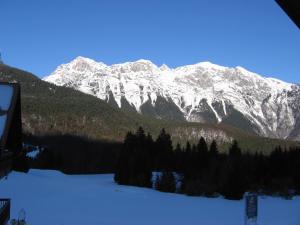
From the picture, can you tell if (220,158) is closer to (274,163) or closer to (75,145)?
(274,163)

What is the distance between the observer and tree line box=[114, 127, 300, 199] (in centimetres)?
5866

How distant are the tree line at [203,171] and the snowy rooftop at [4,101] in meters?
51.6

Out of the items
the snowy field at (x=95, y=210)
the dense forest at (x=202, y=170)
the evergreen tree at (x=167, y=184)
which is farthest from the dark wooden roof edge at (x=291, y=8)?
the evergreen tree at (x=167, y=184)

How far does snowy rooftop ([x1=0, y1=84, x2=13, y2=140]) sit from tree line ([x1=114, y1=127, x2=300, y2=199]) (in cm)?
5161

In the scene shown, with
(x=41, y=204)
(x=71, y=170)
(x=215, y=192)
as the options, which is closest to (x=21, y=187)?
(x=41, y=204)

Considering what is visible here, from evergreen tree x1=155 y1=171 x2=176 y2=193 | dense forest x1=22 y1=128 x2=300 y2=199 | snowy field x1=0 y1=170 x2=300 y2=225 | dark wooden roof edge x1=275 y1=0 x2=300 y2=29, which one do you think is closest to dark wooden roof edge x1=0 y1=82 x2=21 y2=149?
dark wooden roof edge x1=275 y1=0 x2=300 y2=29

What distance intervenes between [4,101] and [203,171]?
60.7 meters

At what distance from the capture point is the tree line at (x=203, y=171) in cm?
5866

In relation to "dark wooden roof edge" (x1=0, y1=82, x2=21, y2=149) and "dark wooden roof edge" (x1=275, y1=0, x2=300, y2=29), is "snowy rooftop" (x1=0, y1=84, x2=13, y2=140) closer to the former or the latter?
"dark wooden roof edge" (x1=0, y1=82, x2=21, y2=149)

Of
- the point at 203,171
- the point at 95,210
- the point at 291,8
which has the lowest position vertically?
the point at 95,210

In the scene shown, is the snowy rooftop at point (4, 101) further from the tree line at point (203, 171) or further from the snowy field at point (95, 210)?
the tree line at point (203, 171)

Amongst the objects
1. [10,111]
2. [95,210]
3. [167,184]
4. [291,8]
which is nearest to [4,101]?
[10,111]

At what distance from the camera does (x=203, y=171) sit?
2596 inches

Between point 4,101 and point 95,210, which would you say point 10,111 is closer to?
point 4,101
